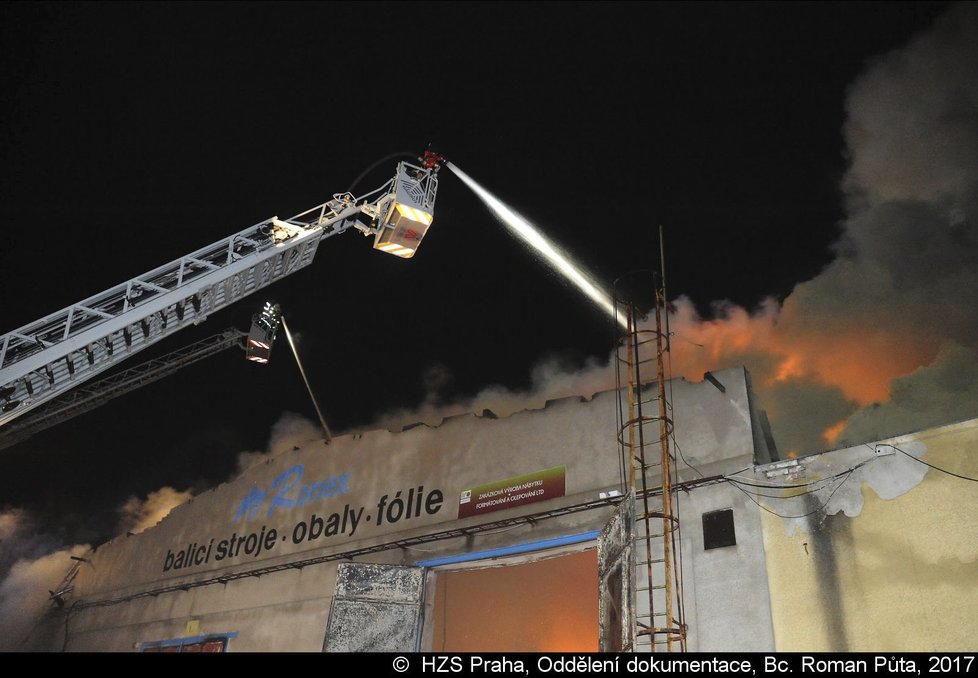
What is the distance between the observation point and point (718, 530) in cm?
1220

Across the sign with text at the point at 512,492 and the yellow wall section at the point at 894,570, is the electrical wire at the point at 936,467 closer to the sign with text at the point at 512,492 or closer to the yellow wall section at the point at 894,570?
the yellow wall section at the point at 894,570

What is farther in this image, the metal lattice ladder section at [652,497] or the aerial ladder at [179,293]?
the aerial ladder at [179,293]

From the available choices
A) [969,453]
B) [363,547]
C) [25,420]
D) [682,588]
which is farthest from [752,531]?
[25,420]

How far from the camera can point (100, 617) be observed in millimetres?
25312

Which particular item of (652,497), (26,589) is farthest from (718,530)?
(26,589)

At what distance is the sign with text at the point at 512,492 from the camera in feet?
49.5

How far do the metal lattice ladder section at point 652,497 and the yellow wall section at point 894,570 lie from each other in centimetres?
173

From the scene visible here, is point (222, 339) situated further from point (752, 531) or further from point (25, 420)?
point (752, 531)

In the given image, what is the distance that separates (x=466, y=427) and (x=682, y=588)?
22.9 ft

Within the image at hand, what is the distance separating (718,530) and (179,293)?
10.7 metres

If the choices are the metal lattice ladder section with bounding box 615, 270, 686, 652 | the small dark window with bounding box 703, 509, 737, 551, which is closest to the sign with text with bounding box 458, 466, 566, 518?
the metal lattice ladder section with bounding box 615, 270, 686, 652

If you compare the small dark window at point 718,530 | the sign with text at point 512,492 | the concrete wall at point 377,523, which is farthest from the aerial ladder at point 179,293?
the small dark window at point 718,530

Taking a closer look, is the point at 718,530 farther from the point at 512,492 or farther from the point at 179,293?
the point at 179,293
